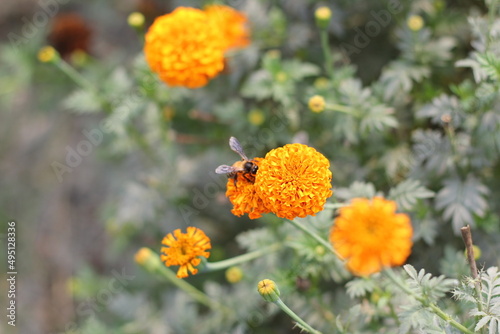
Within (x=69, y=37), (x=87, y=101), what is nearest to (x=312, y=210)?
(x=87, y=101)

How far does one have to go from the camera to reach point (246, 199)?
127cm

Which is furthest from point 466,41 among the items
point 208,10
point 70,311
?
point 70,311

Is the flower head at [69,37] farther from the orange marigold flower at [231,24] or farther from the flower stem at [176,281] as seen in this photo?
the flower stem at [176,281]

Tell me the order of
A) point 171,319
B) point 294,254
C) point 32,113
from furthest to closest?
point 32,113 → point 171,319 → point 294,254

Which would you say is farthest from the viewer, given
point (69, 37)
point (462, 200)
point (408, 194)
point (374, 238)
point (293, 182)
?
point (69, 37)

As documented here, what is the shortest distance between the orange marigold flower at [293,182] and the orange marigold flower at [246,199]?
0.04m

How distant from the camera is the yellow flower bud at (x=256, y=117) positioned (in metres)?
2.13

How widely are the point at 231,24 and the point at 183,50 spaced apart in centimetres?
40

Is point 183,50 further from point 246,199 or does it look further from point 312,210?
point 312,210

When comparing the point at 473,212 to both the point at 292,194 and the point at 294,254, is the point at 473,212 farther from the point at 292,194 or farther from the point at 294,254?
the point at 292,194

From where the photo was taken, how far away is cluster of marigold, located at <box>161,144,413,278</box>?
1025mm

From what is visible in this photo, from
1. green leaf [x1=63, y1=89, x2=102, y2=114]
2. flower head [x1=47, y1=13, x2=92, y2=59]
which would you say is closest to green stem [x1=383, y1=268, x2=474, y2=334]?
green leaf [x1=63, y1=89, x2=102, y2=114]

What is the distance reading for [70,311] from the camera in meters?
3.18

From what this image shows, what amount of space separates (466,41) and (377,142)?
0.60 metres
